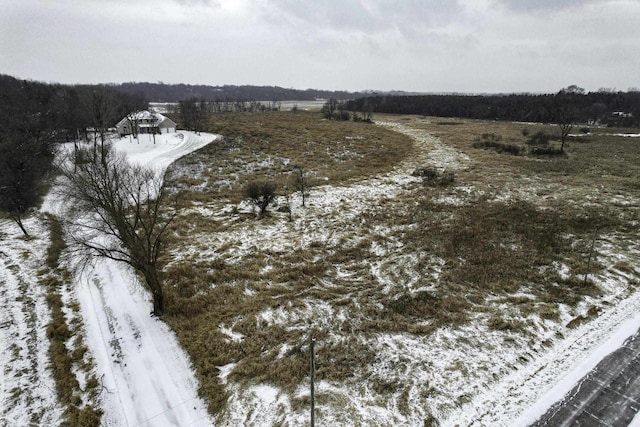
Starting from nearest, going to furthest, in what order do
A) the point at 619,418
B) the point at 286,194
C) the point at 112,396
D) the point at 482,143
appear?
the point at 619,418 < the point at 112,396 < the point at 286,194 < the point at 482,143

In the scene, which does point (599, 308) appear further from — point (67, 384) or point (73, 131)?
point (73, 131)

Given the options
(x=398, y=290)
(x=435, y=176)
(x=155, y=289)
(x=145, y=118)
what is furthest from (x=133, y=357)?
(x=145, y=118)

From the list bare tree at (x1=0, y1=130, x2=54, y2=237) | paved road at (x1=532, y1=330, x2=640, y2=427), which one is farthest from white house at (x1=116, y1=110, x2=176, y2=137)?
paved road at (x1=532, y1=330, x2=640, y2=427)

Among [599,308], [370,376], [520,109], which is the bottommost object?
[370,376]

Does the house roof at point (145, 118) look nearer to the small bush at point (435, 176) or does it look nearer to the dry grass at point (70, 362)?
the small bush at point (435, 176)

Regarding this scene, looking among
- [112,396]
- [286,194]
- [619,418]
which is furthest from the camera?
[286,194]

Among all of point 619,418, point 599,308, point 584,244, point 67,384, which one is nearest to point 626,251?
point 584,244

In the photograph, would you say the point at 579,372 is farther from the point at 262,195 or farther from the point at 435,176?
the point at 435,176

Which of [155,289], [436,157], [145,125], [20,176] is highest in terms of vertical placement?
[145,125]
